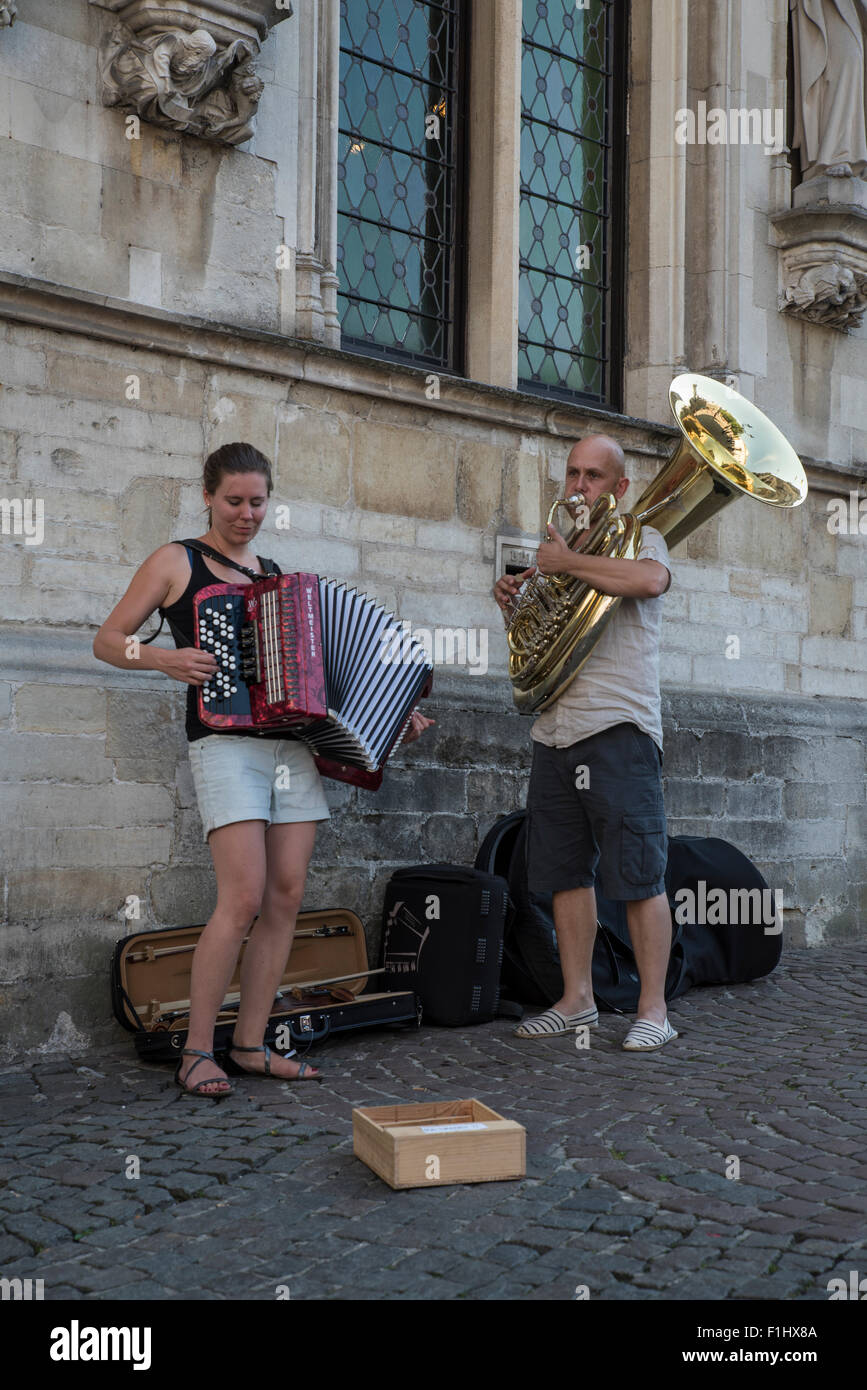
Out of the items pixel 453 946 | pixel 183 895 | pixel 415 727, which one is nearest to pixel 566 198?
pixel 415 727

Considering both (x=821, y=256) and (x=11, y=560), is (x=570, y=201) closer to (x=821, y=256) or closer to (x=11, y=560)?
(x=821, y=256)

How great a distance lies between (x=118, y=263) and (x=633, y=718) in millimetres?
2713

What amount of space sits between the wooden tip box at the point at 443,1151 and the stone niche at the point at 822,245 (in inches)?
242

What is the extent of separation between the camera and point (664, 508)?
5512mm

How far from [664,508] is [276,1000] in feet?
7.74

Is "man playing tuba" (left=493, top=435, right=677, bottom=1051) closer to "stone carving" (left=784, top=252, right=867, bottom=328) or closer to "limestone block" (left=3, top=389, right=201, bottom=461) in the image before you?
"limestone block" (left=3, top=389, right=201, bottom=461)

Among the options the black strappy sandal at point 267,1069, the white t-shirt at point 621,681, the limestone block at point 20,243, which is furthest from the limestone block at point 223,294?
the black strappy sandal at point 267,1069

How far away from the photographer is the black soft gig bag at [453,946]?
569 centimetres

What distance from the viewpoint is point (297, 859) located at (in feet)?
15.5

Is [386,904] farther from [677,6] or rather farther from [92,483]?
[677,6]

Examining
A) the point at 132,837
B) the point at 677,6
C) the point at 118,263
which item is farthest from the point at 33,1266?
the point at 677,6

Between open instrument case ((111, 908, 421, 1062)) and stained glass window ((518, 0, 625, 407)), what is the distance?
3.51 m

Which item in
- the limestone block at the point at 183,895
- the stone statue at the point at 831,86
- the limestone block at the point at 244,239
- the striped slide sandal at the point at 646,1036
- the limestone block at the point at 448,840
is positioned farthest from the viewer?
the stone statue at the point at 831,86

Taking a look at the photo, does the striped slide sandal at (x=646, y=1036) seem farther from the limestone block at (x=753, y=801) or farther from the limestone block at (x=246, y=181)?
the limestone block at (x=246, y=181)
